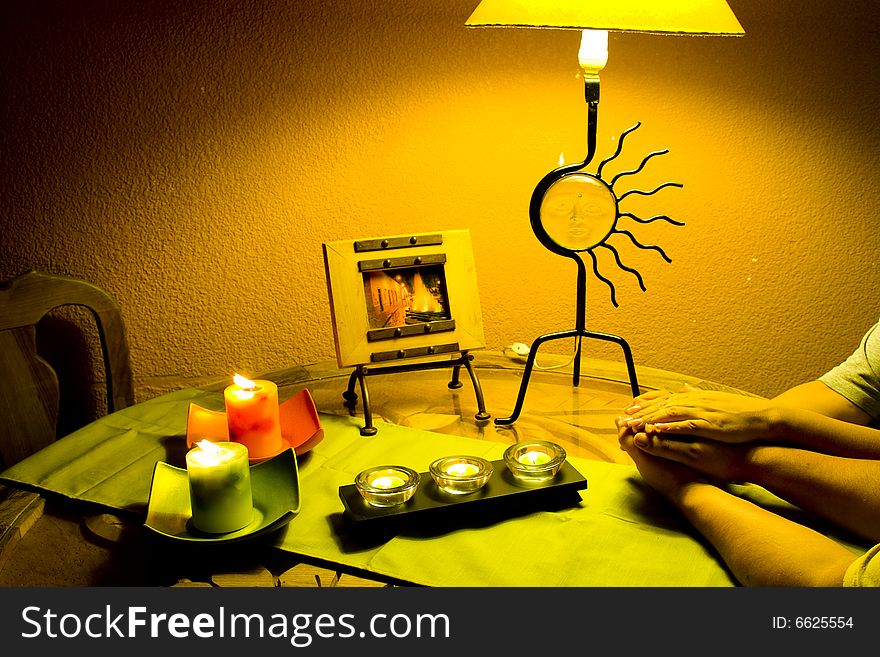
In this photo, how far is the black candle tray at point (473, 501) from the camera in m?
0.89

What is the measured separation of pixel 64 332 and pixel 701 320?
1.43m

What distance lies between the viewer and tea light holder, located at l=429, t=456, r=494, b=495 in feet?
3.04

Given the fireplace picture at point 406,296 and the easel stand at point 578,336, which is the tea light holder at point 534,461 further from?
the fireplace picture at point 406,296

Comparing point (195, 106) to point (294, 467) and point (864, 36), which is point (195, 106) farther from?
point (864, 36)

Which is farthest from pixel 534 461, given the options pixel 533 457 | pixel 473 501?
pixel 473 501

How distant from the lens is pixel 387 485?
3.06 feet

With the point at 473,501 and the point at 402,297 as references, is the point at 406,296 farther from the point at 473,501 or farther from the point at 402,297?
the point at 473,501

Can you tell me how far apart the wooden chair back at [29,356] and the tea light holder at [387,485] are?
83cm

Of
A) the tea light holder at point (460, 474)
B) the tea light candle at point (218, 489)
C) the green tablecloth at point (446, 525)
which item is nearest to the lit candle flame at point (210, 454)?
the tea light candle at point (218, 489)

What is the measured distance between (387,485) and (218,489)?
19 cm

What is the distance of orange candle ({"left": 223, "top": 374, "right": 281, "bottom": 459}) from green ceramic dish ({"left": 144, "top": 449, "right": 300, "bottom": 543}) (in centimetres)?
8

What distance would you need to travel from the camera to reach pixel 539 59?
1.74 m

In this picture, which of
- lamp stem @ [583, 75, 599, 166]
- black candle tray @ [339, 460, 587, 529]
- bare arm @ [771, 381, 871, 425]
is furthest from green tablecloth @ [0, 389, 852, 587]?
lamp stem @ [583, 75, 599, 166]

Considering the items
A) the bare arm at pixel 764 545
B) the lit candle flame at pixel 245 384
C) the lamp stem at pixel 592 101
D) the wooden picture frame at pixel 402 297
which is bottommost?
the bare arm at pixel 764 545
